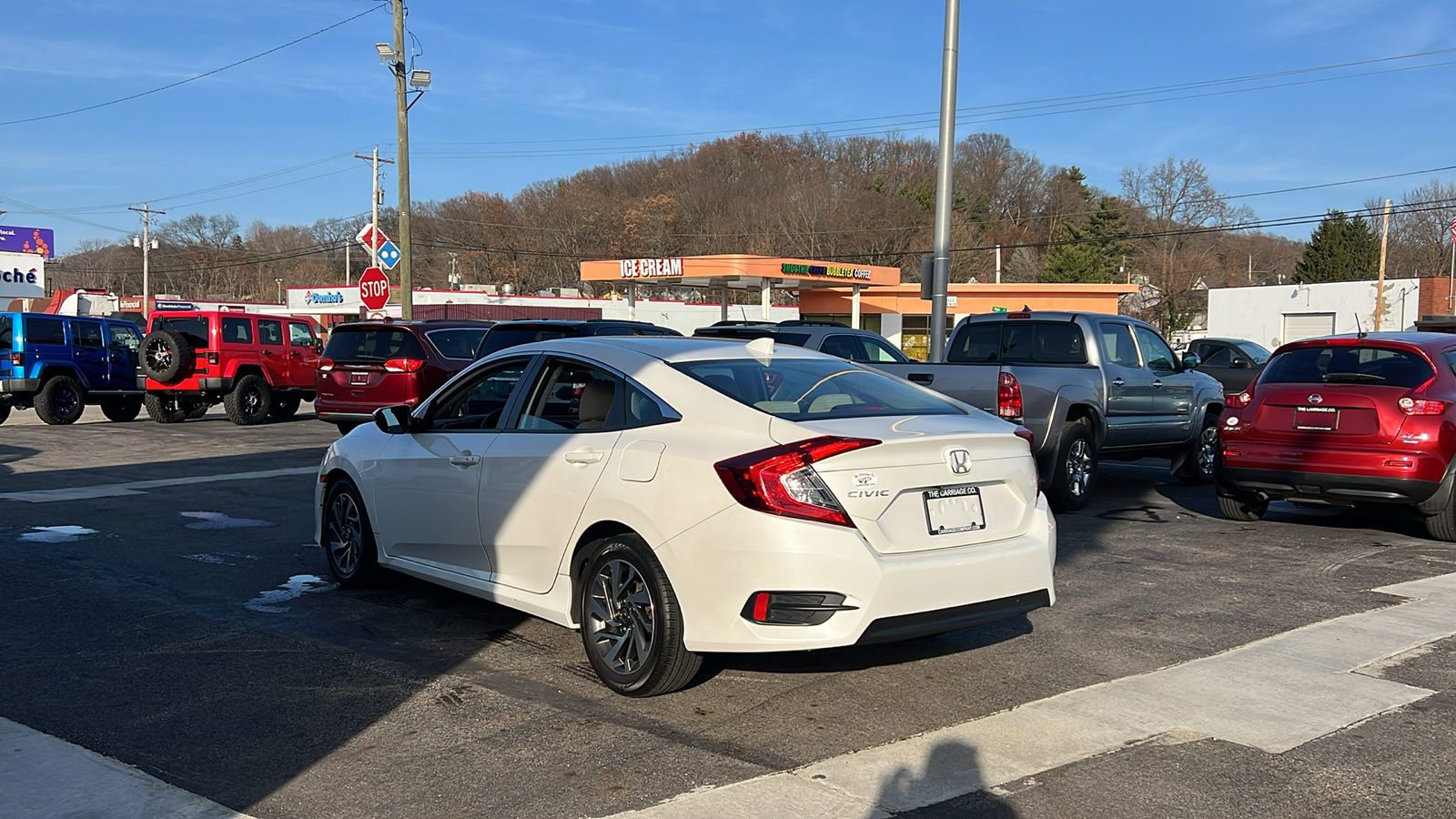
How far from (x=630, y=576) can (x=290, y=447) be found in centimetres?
1302

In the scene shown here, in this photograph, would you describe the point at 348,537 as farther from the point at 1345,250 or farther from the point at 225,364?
the point at 1345,250

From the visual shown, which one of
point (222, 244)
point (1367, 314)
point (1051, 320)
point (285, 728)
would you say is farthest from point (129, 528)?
point (222, 244)

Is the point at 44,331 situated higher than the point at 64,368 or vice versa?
the point at 44,331

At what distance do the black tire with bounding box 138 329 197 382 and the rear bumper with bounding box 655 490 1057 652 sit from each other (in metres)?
18.3

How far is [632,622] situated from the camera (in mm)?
5098

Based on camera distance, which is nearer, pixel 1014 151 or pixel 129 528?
pixel 129 528

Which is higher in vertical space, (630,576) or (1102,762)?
(630,576)

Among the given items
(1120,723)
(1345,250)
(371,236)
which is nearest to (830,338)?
A: (1120,723)

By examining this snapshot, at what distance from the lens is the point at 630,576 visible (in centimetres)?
509

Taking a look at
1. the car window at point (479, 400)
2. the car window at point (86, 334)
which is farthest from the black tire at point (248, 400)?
the car window at point (479, 400)

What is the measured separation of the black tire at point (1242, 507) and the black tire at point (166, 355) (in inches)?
693

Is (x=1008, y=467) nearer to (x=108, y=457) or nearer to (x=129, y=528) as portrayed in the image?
(x=129, y=528)

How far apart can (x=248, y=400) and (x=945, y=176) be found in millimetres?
13459

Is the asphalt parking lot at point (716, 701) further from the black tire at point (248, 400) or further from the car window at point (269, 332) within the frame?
the car window at point (269, 332)
